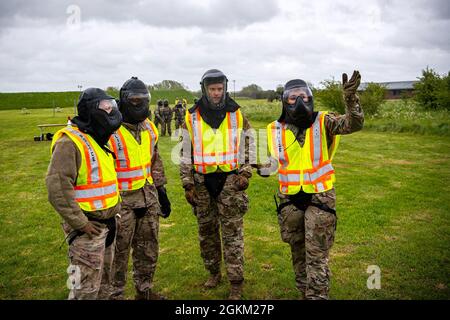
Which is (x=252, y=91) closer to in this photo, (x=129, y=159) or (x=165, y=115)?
(x=165, y=115)

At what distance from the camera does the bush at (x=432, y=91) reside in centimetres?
2627

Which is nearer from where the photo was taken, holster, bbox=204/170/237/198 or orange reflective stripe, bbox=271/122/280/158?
orange reflective stripe, bbox=271/122/280/158

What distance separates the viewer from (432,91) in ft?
96.3

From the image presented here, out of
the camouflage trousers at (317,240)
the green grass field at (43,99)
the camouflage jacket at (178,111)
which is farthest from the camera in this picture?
the green grass field at (43,99)

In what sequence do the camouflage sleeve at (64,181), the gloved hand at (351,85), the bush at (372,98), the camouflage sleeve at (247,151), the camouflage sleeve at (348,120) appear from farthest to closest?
the bush at (372,98)
the camouflage sleeve at (247,151)
the camouflage sleeve at (348,120)
the gloved hand at (351,85)
the camouflage sleeve at (64,181)

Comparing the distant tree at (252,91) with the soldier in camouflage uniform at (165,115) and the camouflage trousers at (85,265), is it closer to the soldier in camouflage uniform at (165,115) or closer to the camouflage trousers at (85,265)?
the soldier in camouflage uniform at (165,115)

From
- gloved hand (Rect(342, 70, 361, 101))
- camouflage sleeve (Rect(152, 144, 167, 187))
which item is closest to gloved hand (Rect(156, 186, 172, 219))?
camouflage sleeve (Rect(152, 144, 167, 187))

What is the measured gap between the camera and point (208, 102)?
14.7 feet

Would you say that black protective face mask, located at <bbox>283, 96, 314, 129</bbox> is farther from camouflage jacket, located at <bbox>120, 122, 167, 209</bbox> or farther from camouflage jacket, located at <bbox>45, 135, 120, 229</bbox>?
camouflage jacket, located at <bbox>45, 135, 120, 229</bbox>

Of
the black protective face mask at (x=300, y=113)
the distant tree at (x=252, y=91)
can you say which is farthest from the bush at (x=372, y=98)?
the distant tree at (x=252, y=91)

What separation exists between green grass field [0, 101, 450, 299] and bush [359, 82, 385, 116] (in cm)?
1483

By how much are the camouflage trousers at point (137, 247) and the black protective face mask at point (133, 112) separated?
0.98m

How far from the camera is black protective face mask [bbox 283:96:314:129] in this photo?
149 inches

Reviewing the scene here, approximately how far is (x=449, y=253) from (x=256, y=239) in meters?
3.18
